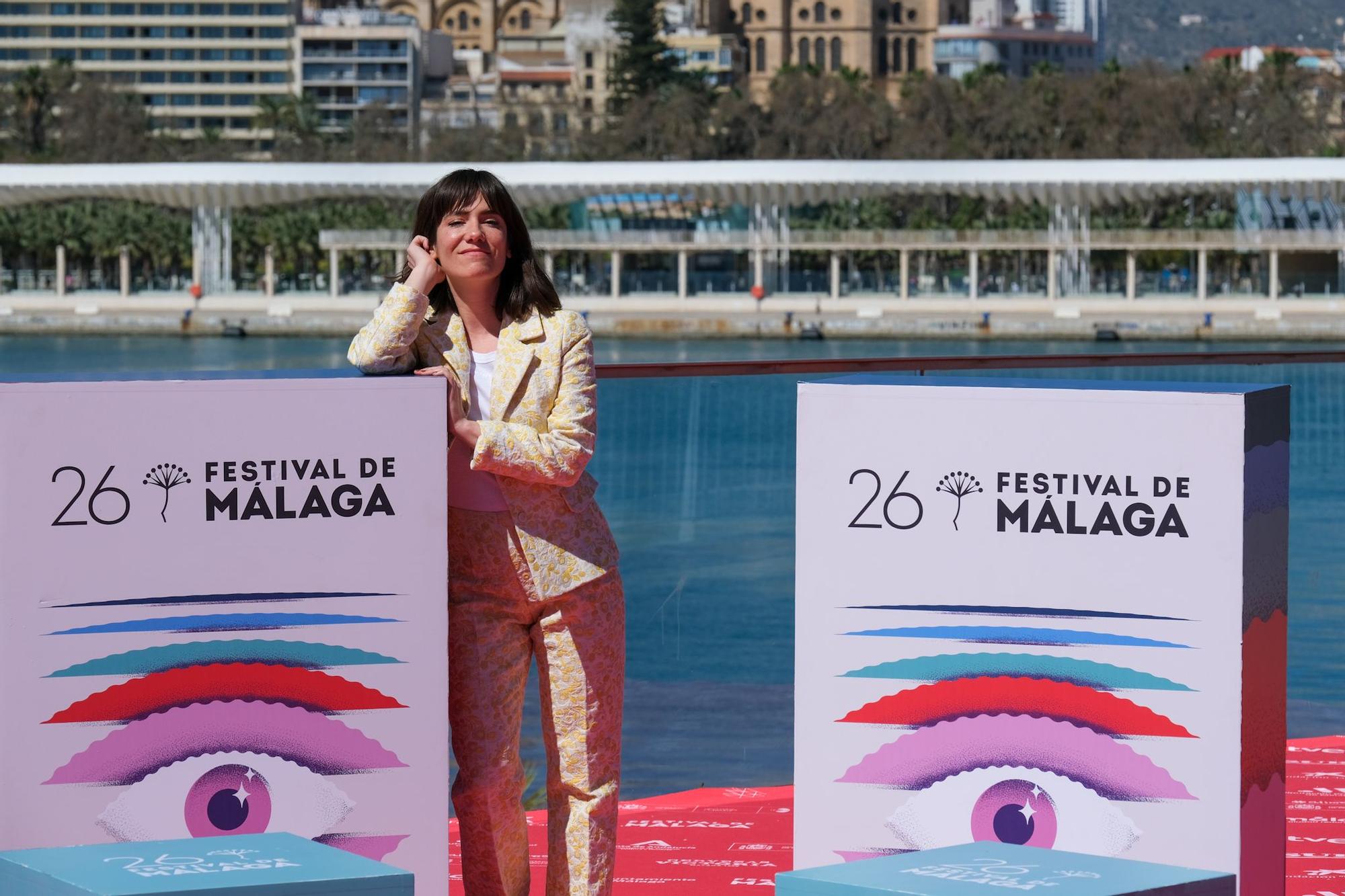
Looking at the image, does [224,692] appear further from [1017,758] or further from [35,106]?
[35,106]

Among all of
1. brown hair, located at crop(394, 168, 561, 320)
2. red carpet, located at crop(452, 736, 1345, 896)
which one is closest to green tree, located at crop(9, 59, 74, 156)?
red carpet, located at crop(452, 736, 1345, 896)

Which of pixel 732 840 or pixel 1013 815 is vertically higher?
pixel 1013 815

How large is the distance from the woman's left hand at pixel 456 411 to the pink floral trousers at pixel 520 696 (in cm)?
13

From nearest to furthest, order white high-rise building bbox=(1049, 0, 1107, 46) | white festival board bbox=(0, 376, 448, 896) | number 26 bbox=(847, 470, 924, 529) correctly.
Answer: white festival board bbox=(0, 376, 448, 896) < number 26 bbox=(847, 470, 924, 529) < white high-rise building bbox=(1049, 0, 1107, 46)

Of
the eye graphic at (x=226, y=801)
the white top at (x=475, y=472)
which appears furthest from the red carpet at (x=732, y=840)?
the white top at (x=475, y=472)

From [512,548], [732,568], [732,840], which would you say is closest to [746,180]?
[732,568]

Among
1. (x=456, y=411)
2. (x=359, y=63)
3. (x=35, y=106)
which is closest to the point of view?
(x=456, y=411)

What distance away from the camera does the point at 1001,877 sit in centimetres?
234

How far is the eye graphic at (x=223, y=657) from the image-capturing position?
2766 millimetres

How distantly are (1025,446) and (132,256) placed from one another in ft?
198

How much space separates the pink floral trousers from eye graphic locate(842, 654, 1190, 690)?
13.8 inches

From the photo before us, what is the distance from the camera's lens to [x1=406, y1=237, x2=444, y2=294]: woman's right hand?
292cm

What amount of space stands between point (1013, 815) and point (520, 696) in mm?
682

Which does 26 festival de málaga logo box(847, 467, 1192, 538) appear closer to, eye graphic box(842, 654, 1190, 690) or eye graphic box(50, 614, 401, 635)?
eye graphic box(842, 654, 1190, 690)
